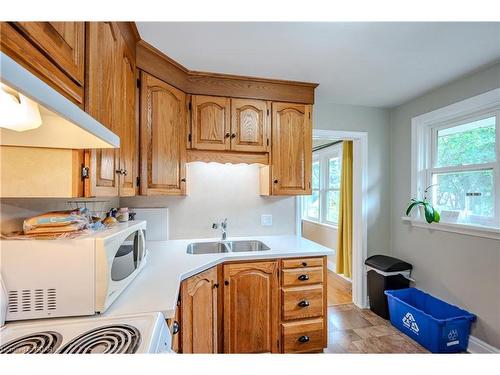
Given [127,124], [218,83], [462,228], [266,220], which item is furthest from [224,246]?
[462,228]

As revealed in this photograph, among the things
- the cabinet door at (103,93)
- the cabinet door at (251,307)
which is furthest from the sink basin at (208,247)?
the cabinet door at (103,93)

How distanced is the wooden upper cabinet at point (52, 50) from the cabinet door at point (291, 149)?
1.55 m

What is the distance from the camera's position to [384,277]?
7.96ft

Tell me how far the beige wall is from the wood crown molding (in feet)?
8.33

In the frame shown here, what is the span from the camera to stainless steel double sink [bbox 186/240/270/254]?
218 centimetres

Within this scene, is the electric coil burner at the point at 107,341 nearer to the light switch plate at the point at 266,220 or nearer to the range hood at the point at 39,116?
the range hood at the point at 39,116

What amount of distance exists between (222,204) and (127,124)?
1180mm

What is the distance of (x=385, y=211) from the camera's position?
9.06 feet

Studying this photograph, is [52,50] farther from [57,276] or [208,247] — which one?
[208,247]

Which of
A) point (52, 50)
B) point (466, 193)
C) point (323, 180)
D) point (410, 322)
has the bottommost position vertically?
point (410, 322)

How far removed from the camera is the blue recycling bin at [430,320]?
6.14ft

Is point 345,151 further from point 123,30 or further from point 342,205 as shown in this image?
point 123,30
